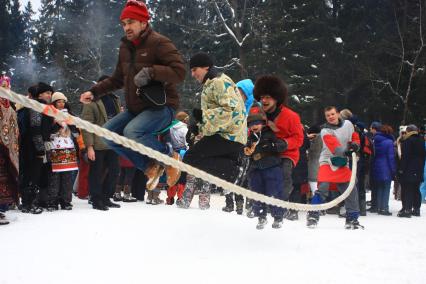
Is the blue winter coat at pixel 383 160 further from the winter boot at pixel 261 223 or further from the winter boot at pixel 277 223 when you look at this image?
the winter boot at pixel 261 223

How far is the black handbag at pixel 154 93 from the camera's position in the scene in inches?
177

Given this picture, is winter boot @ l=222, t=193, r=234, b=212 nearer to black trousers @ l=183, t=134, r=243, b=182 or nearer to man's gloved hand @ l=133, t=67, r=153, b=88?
black trousers @ l=183, t=134, r=243, b=182

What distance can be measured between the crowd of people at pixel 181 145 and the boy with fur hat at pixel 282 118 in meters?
0.01

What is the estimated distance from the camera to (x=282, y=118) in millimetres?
6074

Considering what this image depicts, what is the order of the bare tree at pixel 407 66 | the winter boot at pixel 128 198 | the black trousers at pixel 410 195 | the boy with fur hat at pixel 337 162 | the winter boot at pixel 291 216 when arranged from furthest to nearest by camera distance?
the bare tree at pixel 407 66 < the black trousers at pixel 410 195 < the winter boot at pixel 128 198 < the winter boot at pixel 291 216 < the boy with fur hat at pixel 337 162

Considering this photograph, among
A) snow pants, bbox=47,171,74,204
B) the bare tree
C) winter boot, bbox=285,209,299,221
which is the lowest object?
winter boot, bbox=285,209,299,221

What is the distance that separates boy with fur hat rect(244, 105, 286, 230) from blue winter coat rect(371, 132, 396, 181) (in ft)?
17.1

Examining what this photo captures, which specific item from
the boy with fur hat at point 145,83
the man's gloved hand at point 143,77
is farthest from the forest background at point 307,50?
the man's gloved hand at point 143,77

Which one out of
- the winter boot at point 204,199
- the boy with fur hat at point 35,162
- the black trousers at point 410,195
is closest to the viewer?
the boy with fur hat at point 35,162

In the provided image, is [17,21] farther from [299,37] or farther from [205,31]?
[299,37]

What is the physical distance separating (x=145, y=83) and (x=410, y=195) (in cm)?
772

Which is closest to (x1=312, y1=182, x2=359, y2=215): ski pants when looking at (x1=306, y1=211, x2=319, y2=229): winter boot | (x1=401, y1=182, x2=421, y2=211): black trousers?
(x1=306, y1=211, x2=319, y2=229): winter boot

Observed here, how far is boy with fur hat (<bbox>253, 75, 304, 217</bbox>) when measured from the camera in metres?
6.04

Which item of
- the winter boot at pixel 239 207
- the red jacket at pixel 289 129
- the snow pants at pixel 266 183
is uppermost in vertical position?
the red jacket at pixel 289 129
